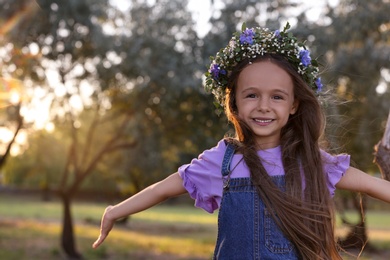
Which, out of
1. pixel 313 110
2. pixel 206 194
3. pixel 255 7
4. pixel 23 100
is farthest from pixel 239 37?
pixel 23 100

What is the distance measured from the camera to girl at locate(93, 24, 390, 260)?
2.82 metres

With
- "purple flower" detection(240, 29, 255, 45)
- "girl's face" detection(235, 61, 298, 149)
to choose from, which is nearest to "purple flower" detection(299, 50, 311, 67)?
"girl's face" detection(235, 61, 298, 149)

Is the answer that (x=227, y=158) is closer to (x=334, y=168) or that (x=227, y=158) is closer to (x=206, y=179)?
(x=206, y=179)

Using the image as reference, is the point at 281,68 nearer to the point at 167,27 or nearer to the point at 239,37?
the point at 239,37

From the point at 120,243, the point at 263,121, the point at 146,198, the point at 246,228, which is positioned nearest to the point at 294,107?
the point at 263,121

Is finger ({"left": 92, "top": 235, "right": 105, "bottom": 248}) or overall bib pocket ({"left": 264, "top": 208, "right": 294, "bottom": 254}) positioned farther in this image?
finger ({"left": 92, "top": 235, "right": 105, "bottom": 248})

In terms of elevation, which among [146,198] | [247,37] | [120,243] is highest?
[120,243]

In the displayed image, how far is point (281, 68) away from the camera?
3.01 meters

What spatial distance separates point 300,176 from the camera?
292 cm

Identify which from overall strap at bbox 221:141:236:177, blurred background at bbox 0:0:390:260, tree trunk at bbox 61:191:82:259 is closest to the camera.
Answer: overall strap at bbox 221:141:236:177

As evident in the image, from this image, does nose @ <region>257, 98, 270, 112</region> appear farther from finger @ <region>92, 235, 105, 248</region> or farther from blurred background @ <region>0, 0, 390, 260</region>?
blurred background @ <region>0, 0, 390, 260</region>

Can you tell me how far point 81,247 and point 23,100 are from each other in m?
5.05

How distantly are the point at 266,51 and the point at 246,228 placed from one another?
2.64 feet

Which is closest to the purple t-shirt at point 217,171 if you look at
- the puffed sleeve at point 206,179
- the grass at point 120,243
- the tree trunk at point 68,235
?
the puffed sleeve at point 206,179
